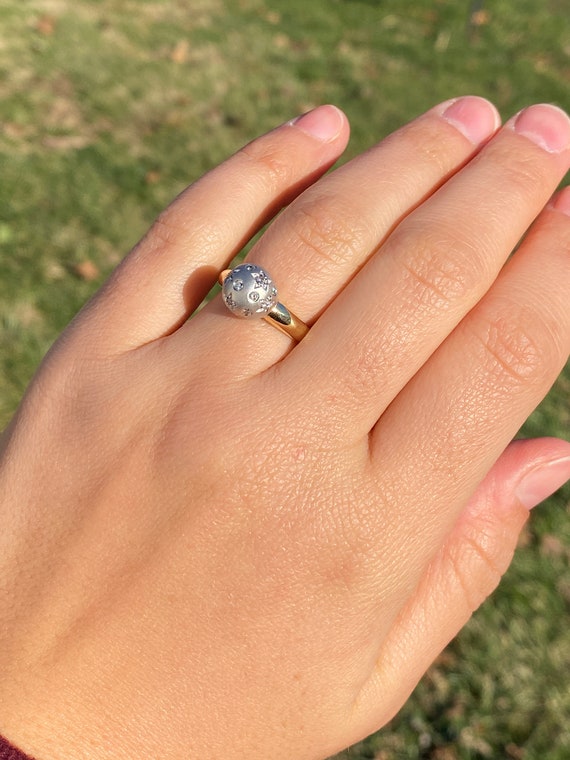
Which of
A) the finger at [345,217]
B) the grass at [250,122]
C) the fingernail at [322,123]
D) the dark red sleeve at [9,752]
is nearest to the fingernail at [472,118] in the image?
the finger at [345,217]

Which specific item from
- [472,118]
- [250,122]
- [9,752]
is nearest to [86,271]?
[250,122]

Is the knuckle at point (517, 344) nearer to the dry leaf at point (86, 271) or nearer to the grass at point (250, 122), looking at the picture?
the grass at point (250, 122)

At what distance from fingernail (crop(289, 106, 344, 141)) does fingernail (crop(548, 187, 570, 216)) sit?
0.67 metres

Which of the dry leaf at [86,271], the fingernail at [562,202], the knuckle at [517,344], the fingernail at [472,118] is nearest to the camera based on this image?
the knuckle at [517,344]

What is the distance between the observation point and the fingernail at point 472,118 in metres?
2.06

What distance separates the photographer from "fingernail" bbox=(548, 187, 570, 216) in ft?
6.28

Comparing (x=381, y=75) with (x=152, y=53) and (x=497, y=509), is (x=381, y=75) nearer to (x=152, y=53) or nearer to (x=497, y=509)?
(x=152, y=53)

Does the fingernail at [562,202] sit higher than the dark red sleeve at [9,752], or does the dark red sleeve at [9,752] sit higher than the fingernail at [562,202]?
the fingernail at [562,202]

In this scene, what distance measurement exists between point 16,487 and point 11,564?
0.18m

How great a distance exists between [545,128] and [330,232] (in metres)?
0.76

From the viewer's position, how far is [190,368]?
1.66 meters

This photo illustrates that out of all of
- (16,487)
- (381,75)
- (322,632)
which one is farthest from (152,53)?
(322,632)

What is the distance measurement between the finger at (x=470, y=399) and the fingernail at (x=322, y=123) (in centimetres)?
71

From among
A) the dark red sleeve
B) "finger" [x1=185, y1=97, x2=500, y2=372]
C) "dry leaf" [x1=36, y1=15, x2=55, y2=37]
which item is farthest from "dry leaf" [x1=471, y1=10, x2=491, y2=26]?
the dark red sleeve
